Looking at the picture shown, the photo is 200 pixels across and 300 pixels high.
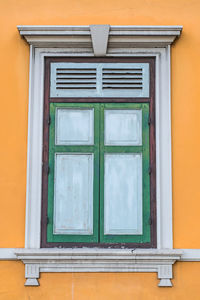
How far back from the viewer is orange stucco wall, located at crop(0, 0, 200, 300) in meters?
5.89

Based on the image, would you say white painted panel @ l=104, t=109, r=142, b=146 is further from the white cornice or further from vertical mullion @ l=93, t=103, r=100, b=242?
the white cornice

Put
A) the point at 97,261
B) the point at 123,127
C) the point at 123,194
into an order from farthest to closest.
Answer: the point at 123,127 < the point at 123,194 < the point at 97,261

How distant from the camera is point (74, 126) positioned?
6.20 metres

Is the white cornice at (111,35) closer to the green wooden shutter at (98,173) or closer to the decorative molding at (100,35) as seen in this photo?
the decorative molding at (100,35)

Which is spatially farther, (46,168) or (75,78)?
(75,78)

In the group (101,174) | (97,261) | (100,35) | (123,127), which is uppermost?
(100,35)

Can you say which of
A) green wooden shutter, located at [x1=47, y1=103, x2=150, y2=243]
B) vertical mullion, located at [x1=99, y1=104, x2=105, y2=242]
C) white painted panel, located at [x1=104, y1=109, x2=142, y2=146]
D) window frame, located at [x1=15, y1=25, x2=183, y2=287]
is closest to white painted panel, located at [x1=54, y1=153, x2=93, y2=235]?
green wooden shutter, located at [x1=47, y1=103, x2=150, y2=243]

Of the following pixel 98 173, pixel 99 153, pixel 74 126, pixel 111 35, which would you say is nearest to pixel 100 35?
pixel 111 35

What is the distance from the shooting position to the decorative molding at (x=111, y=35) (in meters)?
6.14

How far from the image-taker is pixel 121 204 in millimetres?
6047

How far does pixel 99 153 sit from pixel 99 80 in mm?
804

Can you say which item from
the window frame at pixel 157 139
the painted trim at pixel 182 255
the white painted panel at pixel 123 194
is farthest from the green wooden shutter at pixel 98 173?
the painted trim at pixel 182 255

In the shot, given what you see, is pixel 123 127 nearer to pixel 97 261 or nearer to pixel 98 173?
pixel 98 173

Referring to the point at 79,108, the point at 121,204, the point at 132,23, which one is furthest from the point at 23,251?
the point at 132,23
